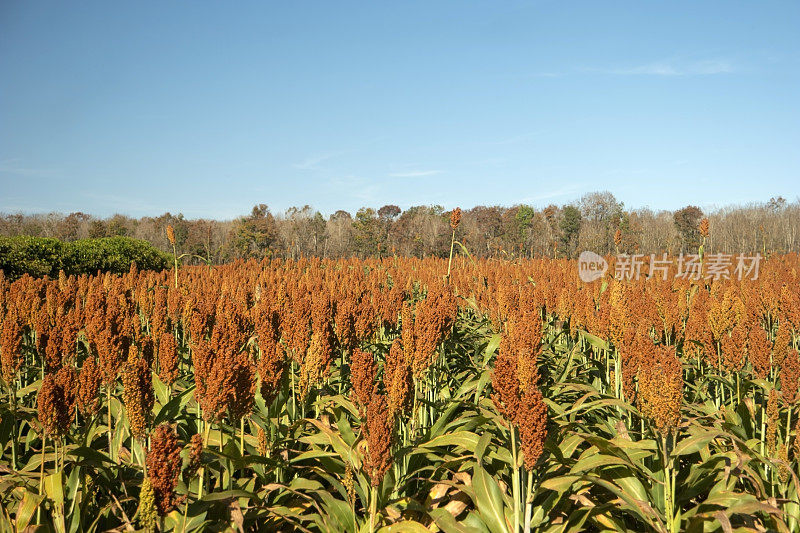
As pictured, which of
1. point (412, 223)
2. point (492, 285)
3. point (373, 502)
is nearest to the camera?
point (373, 502)

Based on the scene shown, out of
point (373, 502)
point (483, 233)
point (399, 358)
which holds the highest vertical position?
point (483, 233)

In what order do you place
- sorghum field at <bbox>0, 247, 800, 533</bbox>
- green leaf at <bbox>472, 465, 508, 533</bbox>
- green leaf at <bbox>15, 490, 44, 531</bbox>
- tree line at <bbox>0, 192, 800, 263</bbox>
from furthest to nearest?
tree line at <bbox>0, 192, 800, 263</bbox>
green leaf at <bbox>472, 465, 508, 533</bbox>
green leaf at <bbox>15, 490, 44, 531</bbox>
sorghum field at <bbox>0, 247, 800, 533</bbox>

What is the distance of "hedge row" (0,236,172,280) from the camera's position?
14.6 metres

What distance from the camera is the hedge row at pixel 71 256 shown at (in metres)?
14.6

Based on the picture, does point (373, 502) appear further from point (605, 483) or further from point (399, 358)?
point (605, 483)

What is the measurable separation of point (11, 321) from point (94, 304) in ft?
3.37

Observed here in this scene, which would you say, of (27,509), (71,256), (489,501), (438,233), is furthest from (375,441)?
(438,233)

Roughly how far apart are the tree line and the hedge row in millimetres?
7698

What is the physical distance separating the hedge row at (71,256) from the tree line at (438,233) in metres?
7.70

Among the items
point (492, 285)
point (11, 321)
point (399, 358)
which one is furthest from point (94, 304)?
point (492, 285)

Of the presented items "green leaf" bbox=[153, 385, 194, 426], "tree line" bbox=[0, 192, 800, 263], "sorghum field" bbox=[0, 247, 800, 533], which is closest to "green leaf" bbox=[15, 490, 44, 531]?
"sorghum field" bbox=[0, 247, 800, 533]

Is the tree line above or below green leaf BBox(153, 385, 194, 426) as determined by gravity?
above

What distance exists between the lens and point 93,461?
2824 mm

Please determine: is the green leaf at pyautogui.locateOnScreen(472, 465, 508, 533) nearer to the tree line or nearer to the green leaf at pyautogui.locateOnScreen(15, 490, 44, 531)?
the green leaf at pyautogui.locateOnScreen(15, 490, 44, 531)
